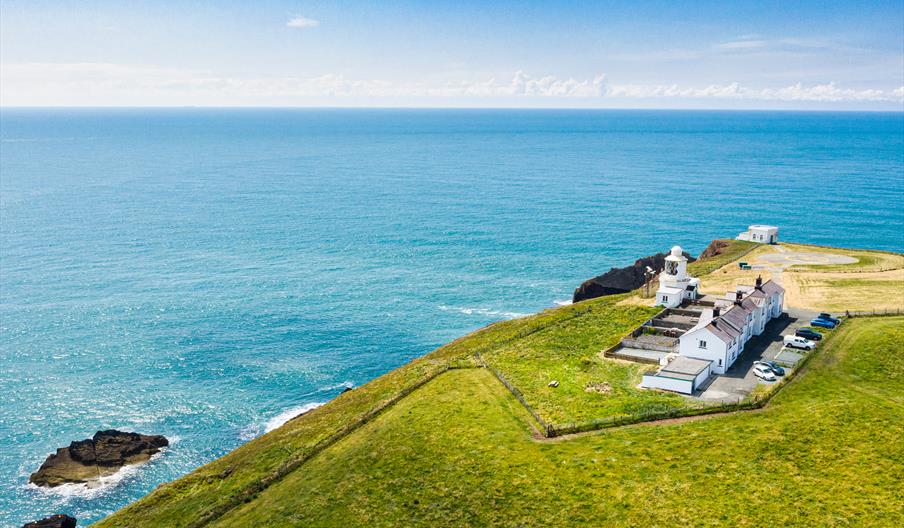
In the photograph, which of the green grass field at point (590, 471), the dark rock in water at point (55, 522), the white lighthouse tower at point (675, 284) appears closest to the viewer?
the green grass field at point (590, 471)

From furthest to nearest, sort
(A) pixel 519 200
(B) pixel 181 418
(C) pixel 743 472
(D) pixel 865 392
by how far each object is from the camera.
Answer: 1. (A) pixel 519 200
2. (B) pixel 181 418
3. (D) pixel 865 392
4. (C) pixel 743 472

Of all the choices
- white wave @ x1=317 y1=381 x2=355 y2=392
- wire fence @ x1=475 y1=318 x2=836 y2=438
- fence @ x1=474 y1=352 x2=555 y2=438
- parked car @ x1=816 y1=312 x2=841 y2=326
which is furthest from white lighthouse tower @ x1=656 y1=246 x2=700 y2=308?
white wave @ x1=317 y1=381 x2=355 y2=392

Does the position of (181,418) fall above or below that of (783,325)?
below

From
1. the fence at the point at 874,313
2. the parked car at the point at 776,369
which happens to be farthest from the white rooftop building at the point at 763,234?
the parked car at the point at 776,369

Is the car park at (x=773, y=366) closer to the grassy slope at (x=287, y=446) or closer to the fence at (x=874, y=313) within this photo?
the grassy slope at (x=287, y=446)

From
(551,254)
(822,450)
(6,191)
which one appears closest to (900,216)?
(551,254)

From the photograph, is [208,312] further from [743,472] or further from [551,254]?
[743,472]

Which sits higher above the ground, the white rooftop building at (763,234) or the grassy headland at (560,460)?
the white rooftop building at (763,234)
